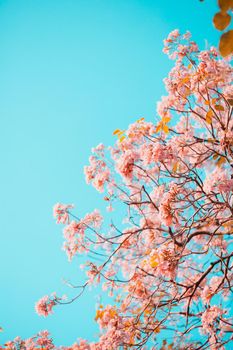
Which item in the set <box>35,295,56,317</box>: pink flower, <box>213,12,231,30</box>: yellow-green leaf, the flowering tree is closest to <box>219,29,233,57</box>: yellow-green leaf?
<box>213,12,231,30</box>: yellow-green leaf

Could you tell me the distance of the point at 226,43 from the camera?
0.77 m

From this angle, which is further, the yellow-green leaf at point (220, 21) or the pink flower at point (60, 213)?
the pink flower at point (60, 213)

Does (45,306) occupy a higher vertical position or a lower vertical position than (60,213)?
lower

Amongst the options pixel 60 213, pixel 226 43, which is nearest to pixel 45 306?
pixel 60 213

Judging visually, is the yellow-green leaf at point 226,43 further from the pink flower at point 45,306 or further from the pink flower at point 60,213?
the pink flower at point 45,306

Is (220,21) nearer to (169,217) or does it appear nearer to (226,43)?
(226,43)

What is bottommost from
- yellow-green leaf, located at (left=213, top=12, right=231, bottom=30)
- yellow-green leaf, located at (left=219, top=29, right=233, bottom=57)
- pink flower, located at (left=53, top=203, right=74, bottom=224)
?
yellow-green leaf, located at (left=219, top=29, right=233, bottom=57)

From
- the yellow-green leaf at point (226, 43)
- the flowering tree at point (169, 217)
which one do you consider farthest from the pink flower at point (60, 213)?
the yellow-green leaf at point (226, 43)

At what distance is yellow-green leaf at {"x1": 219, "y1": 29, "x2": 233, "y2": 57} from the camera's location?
0.77 metres

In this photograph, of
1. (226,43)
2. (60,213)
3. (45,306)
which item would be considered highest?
(60,213)

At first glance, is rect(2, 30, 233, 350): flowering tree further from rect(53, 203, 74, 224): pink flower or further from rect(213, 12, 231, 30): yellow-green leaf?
rect(213, 12, 231, 30): yellow-green leaf

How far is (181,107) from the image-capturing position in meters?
4.67

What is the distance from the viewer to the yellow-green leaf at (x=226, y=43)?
766 mm

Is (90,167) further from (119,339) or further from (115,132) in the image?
(119,339)
